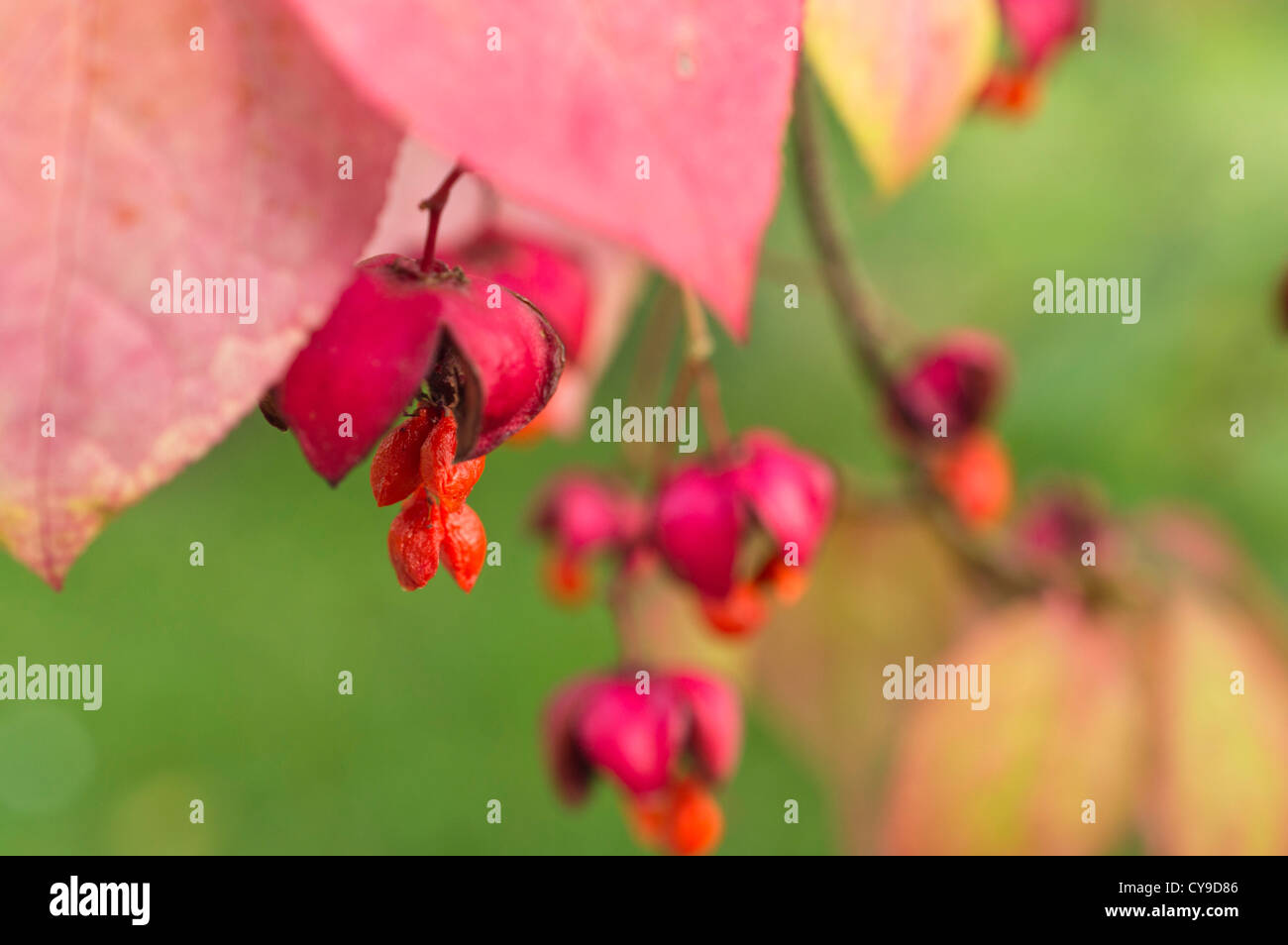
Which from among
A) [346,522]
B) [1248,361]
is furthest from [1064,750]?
[346,522]

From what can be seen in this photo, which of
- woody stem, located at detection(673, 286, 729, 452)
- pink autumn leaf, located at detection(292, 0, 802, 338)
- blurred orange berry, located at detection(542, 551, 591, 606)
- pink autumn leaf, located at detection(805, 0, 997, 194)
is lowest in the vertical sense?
blurred orange berry, located at detection(542, 551, 591, 606)

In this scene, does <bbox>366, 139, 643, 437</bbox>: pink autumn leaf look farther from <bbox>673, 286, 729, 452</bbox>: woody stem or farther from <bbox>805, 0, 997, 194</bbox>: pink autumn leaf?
<bbox>805, 0, 997, 194</bbox>: pink autumn leaf

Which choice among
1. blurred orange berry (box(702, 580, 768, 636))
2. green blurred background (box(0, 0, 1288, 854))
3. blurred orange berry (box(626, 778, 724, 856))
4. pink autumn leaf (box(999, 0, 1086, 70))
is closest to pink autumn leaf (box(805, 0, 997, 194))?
pink autumn leaf (box(999, 0, 1086, 70))

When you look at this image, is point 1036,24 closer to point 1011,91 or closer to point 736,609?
point 1011,91

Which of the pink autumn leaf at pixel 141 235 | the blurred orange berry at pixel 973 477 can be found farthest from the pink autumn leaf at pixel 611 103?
the blurred orange berry at pixel 973 477

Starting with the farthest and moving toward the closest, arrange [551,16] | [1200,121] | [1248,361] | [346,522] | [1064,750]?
1. [346,522]
2. [1200,121]
3. [1248,361]
4. [1064,750]
5. [551,16]

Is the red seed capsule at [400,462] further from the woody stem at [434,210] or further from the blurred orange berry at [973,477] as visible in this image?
the blurred orange berry at [973,477]

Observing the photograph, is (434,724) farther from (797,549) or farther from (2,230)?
(2,230)
